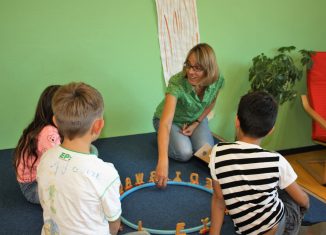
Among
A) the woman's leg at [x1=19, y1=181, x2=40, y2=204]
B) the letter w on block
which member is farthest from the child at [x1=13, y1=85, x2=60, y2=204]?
the letter w on block

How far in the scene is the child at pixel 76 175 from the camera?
99cm

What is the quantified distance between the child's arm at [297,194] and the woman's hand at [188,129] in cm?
114

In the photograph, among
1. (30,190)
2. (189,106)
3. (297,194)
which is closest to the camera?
(297,194)

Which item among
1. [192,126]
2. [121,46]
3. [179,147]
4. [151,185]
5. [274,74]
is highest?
[121,46]

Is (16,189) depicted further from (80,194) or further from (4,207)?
(80,194)

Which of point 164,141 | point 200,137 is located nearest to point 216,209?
point 164,141

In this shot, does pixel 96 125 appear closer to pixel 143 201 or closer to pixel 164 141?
pixel 164 141

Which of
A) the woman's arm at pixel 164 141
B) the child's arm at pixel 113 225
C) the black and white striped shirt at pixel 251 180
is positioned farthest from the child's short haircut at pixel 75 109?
the woman's arm at pixel 164 141

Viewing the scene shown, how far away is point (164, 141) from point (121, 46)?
3.24ft

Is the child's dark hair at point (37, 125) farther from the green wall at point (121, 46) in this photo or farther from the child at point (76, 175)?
the green wall at point (121, 46)

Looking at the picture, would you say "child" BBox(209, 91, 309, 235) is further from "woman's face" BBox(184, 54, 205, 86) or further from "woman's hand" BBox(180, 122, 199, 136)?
"woman's hand" BBox(180, 122, 199, 136)

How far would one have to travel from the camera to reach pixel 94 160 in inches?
39.9

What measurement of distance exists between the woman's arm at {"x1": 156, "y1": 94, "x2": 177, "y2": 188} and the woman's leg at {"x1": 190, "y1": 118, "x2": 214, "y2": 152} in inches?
19.6

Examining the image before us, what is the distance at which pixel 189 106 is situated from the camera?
2.29 meters
